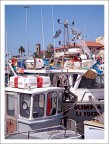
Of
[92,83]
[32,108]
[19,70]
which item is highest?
[19,70]

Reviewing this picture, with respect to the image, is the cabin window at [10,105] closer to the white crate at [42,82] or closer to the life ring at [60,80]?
the white crate at [42,82]

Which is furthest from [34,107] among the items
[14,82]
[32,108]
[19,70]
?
[19,70]

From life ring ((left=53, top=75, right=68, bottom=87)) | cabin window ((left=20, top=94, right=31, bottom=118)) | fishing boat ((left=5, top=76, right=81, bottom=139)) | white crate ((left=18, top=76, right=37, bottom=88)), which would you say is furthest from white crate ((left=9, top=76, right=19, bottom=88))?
life ring ((left=53, top=75, right=68, bottom=87))

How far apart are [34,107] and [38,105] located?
0.09 meters

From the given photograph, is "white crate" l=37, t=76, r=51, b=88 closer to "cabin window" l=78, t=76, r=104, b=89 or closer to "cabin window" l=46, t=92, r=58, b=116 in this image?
"cabin window" l=46, t=92, r=58, b=116

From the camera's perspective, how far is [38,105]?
15.7ft

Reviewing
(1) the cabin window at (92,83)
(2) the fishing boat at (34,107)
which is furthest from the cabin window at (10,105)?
(1) the cabin window at (92,83)

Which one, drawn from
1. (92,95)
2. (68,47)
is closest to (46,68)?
(92,95)

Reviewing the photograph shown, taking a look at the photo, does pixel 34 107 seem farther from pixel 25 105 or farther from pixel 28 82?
pixel 28 82

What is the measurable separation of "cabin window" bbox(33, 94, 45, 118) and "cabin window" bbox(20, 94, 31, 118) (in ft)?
0.32

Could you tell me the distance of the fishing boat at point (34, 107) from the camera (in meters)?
4.70

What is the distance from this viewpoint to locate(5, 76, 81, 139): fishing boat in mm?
4699

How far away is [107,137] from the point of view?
12.7 ft

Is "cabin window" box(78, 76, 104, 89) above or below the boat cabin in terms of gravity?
above
